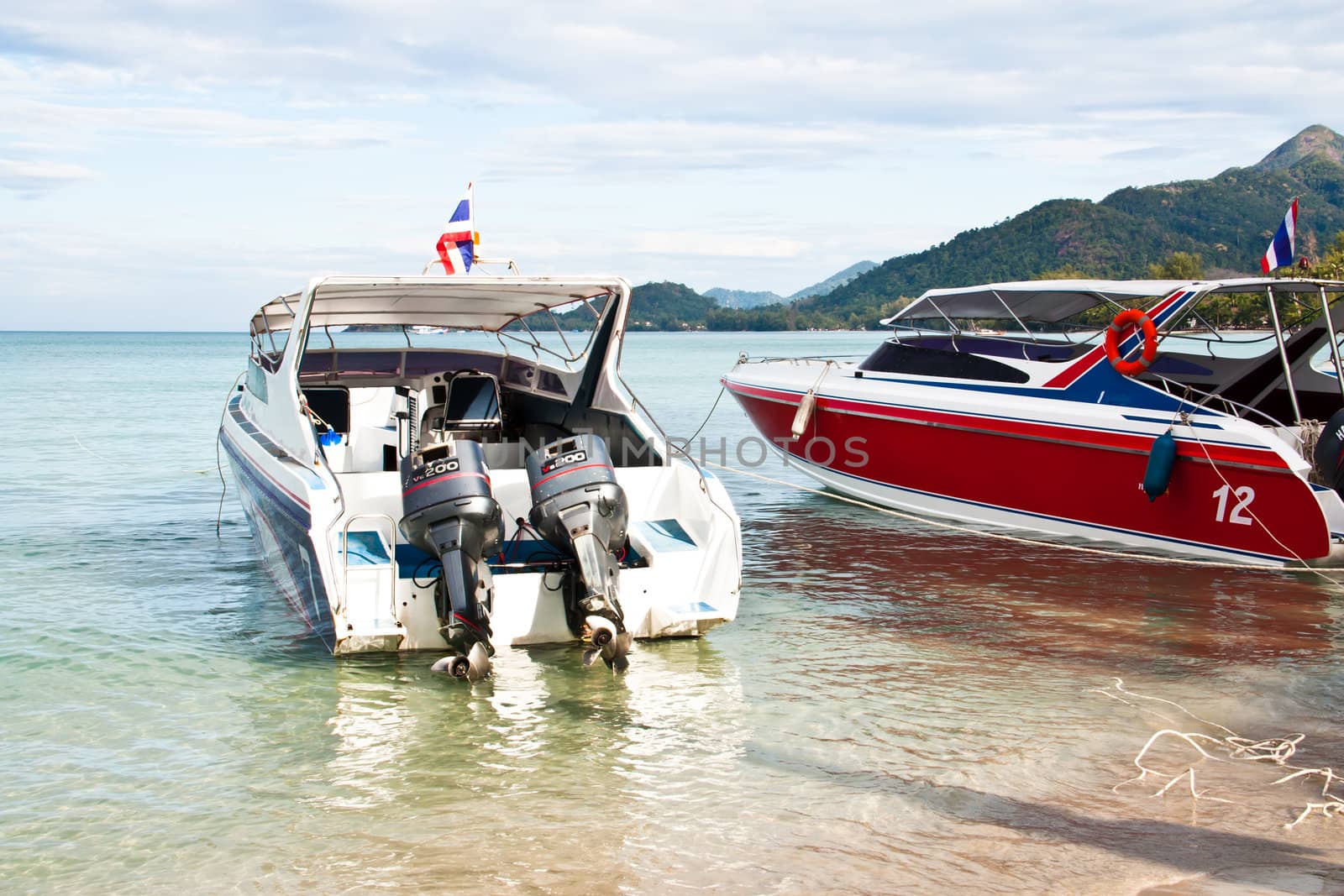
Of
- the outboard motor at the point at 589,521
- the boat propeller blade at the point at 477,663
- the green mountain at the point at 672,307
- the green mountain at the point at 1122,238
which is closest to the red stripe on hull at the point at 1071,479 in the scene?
the outboard motor at the point at 589,521

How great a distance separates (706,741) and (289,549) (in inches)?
112

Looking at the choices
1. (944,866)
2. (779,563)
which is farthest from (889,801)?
(779,563)

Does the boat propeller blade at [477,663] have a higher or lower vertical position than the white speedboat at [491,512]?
lower

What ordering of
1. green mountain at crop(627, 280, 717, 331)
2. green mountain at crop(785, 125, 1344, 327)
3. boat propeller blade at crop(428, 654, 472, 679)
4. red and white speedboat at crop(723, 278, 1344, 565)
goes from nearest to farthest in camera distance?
boat propeller blade at crop(428, 654, 472, 679) < red and white speedboat at crop(723, 278, 1344, 565) < green mountain at crop(785, 125, 1344, 327) < green mountain at crop(627, 280, 717, 331)

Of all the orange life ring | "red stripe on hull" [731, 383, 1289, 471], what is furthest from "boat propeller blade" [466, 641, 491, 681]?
the orange life ring

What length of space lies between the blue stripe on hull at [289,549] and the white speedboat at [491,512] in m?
0.02

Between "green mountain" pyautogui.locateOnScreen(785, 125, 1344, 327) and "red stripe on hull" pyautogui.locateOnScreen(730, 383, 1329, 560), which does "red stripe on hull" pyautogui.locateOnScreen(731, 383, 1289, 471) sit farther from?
"green mountain" pyautogui.locateOnScreen(785, 125, 1344, 327)

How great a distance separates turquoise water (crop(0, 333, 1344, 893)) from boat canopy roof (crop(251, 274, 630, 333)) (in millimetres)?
2106

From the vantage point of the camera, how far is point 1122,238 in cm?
6812

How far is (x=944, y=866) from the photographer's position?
12.1 feet

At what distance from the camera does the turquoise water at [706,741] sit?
3.74m

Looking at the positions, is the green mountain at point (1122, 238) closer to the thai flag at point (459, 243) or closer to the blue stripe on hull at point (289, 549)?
the thai flag at point (459, 243)

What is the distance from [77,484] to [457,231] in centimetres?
709

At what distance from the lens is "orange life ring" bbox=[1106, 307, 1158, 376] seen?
8273 millimetres
